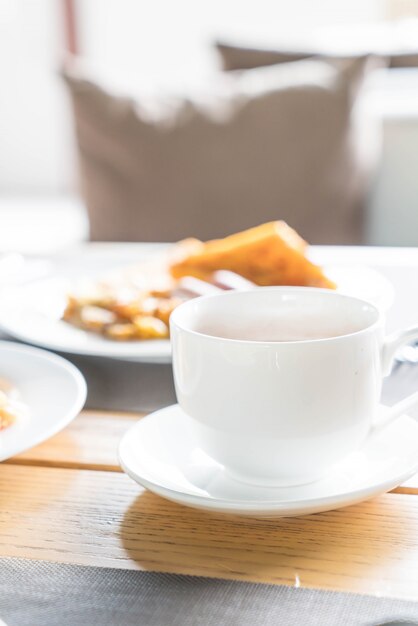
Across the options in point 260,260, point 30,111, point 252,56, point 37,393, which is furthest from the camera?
point 30,111

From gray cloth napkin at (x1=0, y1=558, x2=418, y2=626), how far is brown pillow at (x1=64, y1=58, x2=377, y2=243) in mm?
1689

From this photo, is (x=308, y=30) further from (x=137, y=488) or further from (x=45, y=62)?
(x=137, y=488)

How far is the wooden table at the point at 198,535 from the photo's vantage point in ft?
1.42

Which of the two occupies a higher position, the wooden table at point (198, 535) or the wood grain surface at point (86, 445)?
the wooden table at point (198, 535)

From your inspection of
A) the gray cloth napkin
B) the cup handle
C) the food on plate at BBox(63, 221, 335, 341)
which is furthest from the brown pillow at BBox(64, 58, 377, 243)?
the gray cloth napkin

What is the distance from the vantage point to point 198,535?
1.56 feet

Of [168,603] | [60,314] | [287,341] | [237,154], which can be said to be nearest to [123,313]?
[60,314]

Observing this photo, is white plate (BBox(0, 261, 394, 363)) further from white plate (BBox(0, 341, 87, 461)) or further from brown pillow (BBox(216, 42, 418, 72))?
brown pillow (BBox(216, 42, 418, 72))

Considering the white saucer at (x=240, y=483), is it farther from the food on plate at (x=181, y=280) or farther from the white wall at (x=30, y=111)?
the white wall at (x=30, y=111)

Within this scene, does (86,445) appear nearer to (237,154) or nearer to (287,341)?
(287,341)

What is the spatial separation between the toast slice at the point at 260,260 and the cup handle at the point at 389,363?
0.39m

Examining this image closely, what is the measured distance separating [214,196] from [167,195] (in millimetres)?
121

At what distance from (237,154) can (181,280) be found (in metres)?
1.18

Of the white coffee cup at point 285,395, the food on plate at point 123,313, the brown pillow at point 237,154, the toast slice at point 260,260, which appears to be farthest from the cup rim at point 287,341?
the brown pillow at point 237,154
